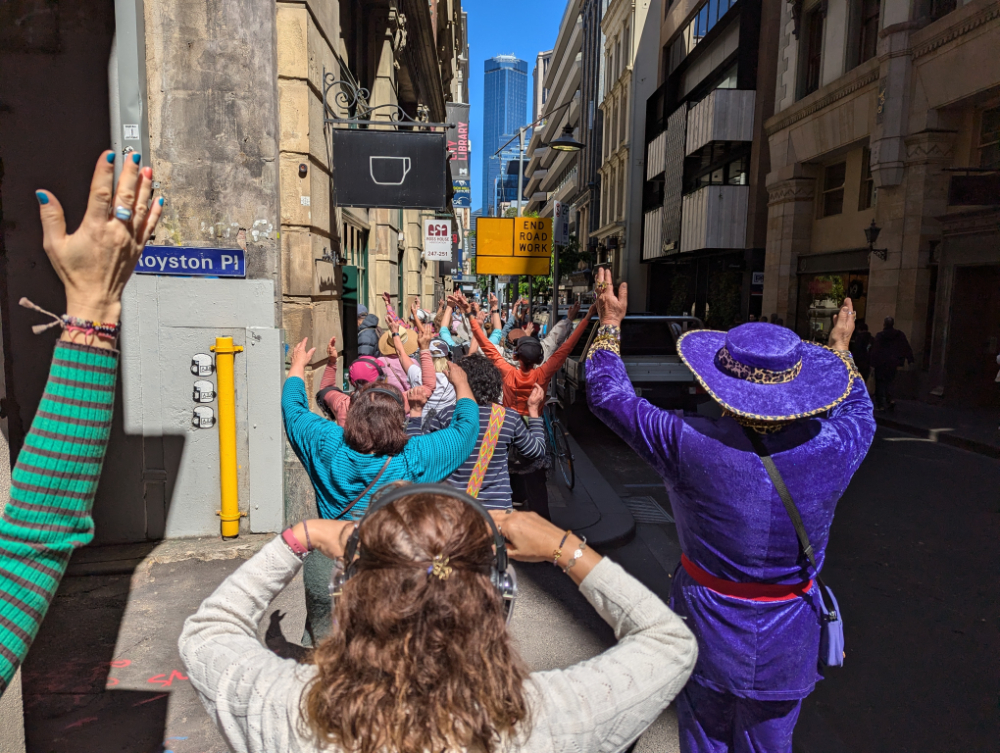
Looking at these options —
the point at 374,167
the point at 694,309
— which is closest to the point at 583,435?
the point at 374,167

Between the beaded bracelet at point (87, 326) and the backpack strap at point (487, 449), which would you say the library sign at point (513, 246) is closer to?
the backpack strap at point (487, 449)

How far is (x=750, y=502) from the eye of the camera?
2.21 metres

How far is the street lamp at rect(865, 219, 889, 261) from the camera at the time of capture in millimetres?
16119

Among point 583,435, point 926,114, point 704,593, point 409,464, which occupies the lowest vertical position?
point 583,435

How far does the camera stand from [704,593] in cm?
238

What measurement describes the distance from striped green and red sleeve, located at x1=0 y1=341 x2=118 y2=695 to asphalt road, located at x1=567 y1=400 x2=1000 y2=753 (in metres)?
2.12

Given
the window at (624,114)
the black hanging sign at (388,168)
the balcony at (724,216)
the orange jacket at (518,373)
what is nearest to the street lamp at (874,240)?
the balcony at (724,216)

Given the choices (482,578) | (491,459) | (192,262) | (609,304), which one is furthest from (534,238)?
(482,578)

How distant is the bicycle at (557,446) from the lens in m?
7.75

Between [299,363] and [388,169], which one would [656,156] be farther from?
[299,363]

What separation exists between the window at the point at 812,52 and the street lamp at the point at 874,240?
6641mm

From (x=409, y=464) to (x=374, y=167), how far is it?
16.7 ft

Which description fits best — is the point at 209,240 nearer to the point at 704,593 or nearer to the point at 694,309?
the point at 704,593

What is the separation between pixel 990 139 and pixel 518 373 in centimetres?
1410
